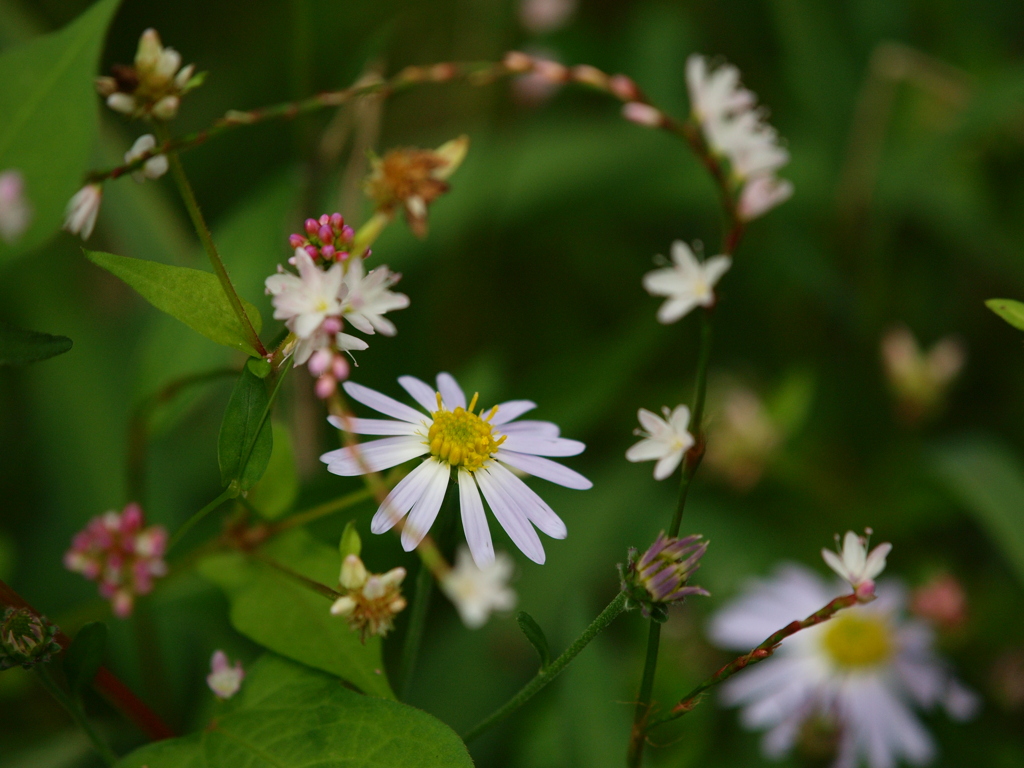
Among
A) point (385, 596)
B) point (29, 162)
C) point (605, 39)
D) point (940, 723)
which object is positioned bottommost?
point (940, 723)

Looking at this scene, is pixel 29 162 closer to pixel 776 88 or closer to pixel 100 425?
pixel 100 425

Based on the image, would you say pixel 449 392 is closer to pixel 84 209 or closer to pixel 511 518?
pixel 511 518

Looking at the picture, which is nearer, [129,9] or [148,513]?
[148,513]

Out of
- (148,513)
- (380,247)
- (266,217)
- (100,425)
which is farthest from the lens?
(380,247)

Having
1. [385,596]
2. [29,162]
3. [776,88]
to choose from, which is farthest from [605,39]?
[385,596]

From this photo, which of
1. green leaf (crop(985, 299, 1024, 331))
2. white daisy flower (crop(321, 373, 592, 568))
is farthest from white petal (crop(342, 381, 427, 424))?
green leaf (crop(985, 299, 1024, 331))

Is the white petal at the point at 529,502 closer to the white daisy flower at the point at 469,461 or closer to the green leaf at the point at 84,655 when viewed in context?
the white daisy flower at the point at 469,461

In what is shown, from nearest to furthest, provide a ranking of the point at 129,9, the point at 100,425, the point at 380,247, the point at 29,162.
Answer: the point at 29,162
the point at 100,425
the point at 380,247
the point at 129,9

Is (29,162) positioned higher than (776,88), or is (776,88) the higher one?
(29,162)
